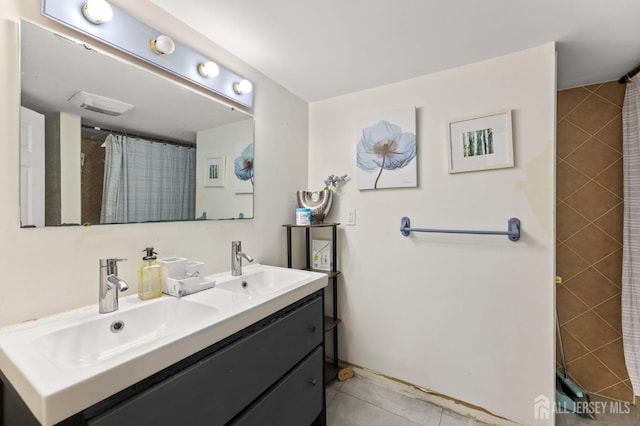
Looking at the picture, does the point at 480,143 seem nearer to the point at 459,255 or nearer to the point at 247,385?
the point at 459,255

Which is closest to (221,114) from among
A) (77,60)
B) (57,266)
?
(77,60)

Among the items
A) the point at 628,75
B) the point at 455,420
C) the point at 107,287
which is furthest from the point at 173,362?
the point at 628,75

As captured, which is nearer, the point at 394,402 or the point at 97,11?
the point at 97,11

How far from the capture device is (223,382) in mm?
900

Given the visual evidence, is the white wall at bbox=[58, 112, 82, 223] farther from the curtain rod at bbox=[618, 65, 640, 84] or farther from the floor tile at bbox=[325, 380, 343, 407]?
the curtain rod at bbox=[618, 65, 640, 84]

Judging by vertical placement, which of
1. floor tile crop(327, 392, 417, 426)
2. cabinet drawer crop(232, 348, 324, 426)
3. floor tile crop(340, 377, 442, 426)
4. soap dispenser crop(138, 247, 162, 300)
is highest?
soap dispenser crop(138, 247, 162, 300)

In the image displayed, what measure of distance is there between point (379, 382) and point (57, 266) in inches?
78.4

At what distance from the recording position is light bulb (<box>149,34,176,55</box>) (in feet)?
3.87

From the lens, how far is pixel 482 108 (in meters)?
1.64

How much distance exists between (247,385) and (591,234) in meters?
2.35

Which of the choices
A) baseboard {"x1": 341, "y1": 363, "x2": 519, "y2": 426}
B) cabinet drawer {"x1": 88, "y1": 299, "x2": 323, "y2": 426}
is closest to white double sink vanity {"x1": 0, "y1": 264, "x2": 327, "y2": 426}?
cabinet drawer {"x1": 88, "y1": 299, "x2": 323, "y2": 426}

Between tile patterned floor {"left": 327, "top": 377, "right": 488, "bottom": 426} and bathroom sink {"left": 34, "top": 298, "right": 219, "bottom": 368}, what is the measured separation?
118cm

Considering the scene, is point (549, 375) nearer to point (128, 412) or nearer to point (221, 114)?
point (128, 412)

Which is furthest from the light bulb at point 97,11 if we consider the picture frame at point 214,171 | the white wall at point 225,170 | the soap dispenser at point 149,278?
the soap dispenser at point 149,278
